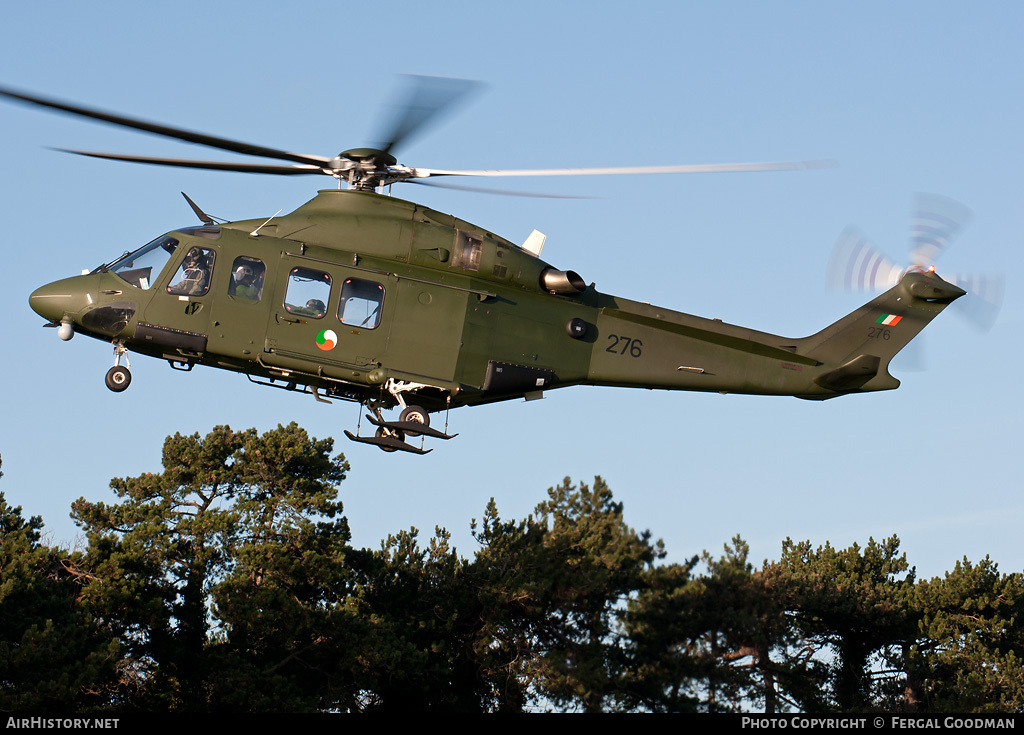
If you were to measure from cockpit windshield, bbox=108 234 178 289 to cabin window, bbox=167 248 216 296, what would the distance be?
0.32 metres

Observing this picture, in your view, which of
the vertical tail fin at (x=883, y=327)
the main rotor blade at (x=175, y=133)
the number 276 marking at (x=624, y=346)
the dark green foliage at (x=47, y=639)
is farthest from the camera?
the dark green foliage at (x=47, y=639)

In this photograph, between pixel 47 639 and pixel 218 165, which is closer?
pixel 218 165

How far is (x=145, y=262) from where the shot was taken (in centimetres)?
1844

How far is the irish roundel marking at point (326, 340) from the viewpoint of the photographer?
17984 millimetres

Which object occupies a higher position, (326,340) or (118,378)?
(326,340)

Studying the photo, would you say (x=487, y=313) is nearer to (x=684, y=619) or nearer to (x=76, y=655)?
(x=76, y=655)

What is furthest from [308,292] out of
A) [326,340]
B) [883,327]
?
[883,327]

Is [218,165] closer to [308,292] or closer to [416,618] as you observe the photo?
[308,292]

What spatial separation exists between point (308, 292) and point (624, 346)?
16.9 feet

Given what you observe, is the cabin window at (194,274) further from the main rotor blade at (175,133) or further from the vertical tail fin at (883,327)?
the vertical tail fin at (883,327)

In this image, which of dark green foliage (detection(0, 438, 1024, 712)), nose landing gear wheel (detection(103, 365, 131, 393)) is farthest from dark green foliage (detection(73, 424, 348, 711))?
nose landing gear wheel (detection(103, 365, 131, 393))

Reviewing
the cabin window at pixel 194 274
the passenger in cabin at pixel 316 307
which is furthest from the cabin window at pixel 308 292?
the cabin window at pixel 194 274

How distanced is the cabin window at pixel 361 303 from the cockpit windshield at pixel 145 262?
2727 millimetres

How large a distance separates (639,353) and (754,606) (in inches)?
878
